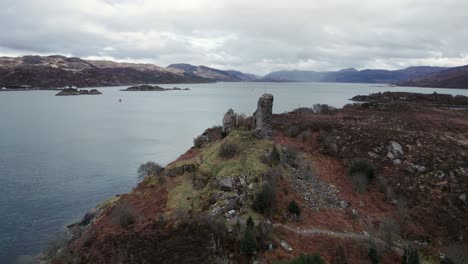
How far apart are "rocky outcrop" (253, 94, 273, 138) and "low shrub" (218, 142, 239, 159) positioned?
3967 millimetres

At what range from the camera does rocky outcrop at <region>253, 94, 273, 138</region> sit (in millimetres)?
32875

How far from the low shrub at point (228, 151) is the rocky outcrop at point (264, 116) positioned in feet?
13.0

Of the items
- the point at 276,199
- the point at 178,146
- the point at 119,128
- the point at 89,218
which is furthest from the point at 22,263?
the point at 119,128

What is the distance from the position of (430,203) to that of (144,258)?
840 inches

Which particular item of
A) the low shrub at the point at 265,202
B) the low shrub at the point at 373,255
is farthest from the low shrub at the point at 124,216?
the low shrub at the point at 373,255

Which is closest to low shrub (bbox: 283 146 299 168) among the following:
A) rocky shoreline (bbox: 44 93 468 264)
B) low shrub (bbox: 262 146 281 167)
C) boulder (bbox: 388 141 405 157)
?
rocky shoreline (bbox: 44 93 468 264)

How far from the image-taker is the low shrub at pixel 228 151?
2931 centimetres

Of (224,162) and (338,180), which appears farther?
(338,180)

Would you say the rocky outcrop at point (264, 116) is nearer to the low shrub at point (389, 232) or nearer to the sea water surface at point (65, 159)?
the low shrub at point (389, 232)

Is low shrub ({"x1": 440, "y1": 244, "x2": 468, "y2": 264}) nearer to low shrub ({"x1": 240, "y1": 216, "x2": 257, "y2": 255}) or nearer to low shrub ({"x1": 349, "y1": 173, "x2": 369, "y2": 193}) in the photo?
low shrub ({"x1": 349, "y1": 173, "x2": 369, "y2": 193})

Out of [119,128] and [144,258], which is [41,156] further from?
[144,258]

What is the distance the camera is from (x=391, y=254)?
22234 mm

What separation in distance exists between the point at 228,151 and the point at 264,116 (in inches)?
237

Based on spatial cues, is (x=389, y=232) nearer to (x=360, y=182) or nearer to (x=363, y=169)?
(x=360, y=182)
